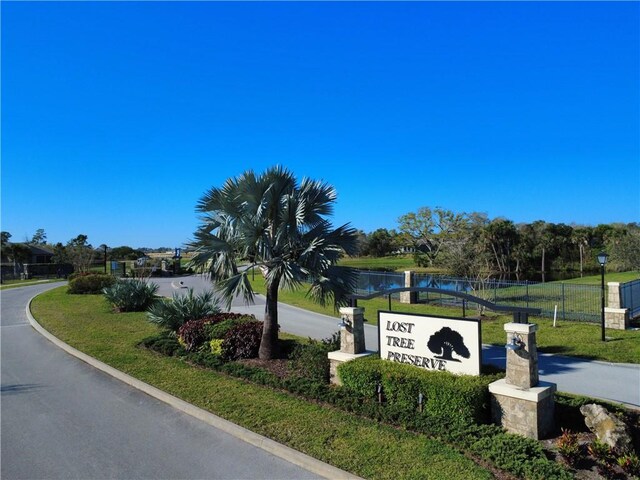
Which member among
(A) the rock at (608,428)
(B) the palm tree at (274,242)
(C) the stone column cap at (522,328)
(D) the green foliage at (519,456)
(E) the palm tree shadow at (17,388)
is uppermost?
(B) the palm tree at (274,242)

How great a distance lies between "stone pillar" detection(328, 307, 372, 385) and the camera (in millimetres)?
8109

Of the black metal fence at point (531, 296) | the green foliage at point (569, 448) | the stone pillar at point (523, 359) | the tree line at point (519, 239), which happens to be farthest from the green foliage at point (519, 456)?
the tree line at point (519, 239)

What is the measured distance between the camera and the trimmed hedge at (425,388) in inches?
242

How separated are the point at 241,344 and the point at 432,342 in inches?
194

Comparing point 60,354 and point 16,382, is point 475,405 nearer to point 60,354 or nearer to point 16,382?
point 16,382

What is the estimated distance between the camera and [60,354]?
38.6 ft

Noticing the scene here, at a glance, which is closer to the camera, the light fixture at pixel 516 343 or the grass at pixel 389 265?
the light fixture at pixel 516 343

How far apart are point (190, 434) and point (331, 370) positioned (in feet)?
9.18

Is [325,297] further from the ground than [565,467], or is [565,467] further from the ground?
[325,297]

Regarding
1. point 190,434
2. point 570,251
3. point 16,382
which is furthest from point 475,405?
point 570,251

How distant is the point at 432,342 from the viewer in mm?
7086

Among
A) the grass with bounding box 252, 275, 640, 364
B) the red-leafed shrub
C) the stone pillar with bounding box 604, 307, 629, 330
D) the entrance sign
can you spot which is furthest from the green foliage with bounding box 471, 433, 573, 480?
the stone pillar with bounding box 604, 307, 629, 330

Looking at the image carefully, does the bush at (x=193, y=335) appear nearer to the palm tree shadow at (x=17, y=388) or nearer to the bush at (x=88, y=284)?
the palm tree shadow at (x=17, y=388)

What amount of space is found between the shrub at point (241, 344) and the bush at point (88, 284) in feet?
64.3
